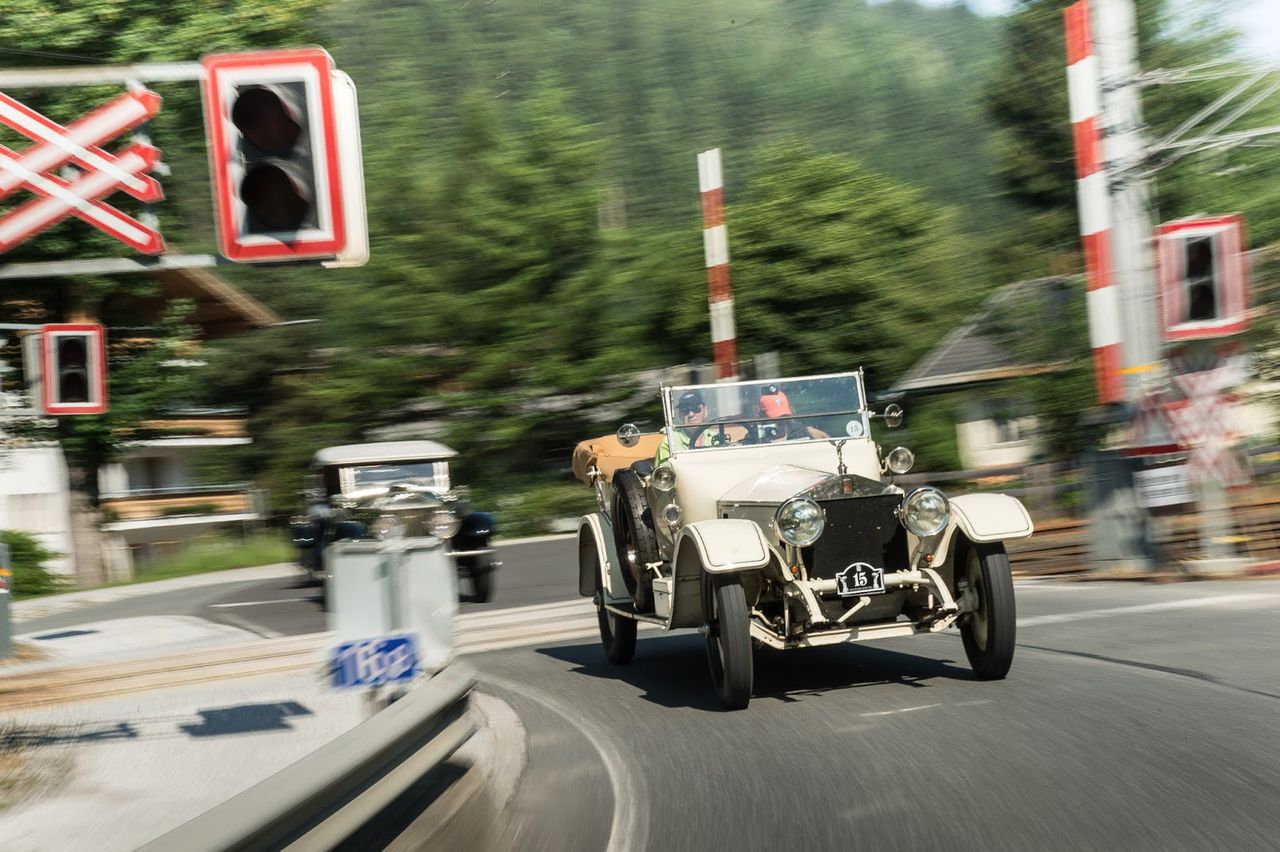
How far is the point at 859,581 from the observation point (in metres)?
7.79

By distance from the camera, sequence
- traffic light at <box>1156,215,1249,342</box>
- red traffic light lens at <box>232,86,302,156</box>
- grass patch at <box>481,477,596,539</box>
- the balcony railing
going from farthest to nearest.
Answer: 1. the balcony railing
2. grass patch at <box>481,477,596,539</box>
3. traffic light at <box>1156,215,1249,342</box>
4. red traffic light lens at <box>232,86,302,156</box>

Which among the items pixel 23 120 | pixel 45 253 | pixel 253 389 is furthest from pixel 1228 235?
pixel 253 389

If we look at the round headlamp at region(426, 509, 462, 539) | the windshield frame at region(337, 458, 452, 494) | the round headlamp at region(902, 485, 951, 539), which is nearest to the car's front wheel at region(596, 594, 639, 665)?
the round headlamp at region(902, 485, 951, 539)

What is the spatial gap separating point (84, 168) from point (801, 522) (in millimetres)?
4789

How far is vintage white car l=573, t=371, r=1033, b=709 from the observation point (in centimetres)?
766

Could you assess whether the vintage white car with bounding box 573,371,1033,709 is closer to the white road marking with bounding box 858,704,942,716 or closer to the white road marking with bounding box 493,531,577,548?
the white road marking with bounding box 858,704,942,716

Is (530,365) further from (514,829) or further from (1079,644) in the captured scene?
(514,829)

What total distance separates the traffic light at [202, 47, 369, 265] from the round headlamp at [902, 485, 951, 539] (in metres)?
3.49

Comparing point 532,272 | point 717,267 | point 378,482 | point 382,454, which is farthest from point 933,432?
point 378,482

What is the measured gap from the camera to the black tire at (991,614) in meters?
7.66

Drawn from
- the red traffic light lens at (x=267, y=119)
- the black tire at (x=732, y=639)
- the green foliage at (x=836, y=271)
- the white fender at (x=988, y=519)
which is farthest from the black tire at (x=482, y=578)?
the green foliage at (x=836, y=271)

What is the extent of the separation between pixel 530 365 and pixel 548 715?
960 inches

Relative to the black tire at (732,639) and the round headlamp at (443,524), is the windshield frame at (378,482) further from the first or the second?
the black tire at (732,639)

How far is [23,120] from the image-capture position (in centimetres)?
801
